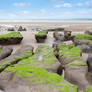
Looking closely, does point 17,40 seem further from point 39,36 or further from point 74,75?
point 74,75

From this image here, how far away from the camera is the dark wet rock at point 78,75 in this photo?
11.9ft

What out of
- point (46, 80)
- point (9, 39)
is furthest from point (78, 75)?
point (9, 39)

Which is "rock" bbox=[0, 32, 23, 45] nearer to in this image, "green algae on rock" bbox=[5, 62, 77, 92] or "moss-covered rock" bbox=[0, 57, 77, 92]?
"moss-covered rock" bbox=[0, 57, 77, 92]

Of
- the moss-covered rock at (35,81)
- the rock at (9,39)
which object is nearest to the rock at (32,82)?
the moss-covered rock at (35,81)

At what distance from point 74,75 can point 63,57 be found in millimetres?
1611

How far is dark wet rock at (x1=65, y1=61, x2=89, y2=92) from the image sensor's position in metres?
3.63

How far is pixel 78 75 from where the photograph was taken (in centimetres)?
386

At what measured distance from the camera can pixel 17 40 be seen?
374 inches

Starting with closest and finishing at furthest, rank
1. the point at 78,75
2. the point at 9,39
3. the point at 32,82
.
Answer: the point at 32,82
the point at 78,75
the point at 9,39

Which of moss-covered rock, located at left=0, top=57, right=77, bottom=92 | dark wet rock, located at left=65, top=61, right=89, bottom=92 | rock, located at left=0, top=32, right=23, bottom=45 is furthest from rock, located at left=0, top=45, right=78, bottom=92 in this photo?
rock, located at left=0, top=32, right=23, bottom=45

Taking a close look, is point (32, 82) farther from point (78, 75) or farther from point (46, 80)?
point (78, 75)

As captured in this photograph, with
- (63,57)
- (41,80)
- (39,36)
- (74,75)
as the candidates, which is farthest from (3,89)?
(39,36)

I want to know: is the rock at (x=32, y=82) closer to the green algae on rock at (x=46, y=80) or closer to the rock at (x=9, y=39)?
the green algae on rock at (x=46, y=80)

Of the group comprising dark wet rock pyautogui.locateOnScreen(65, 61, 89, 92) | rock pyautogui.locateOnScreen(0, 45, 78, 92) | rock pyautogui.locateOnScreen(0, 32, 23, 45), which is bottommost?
dark wet rock pyautogui.locateOnScreen(65, 61, 89, 92)
